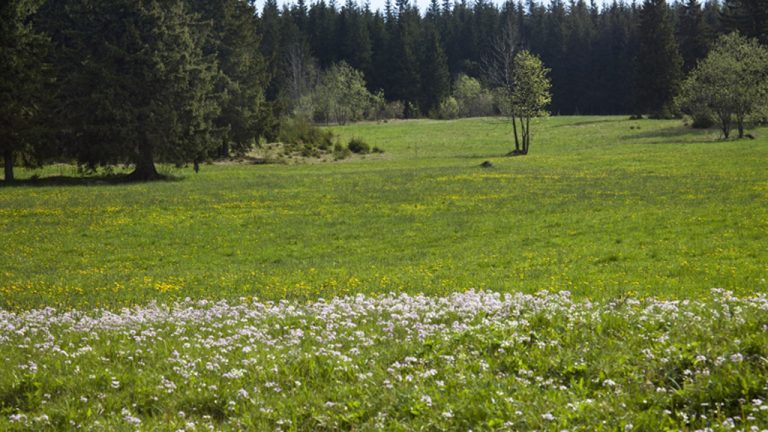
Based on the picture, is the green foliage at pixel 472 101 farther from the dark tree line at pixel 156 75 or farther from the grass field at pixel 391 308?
the grass field at pixel 391 308

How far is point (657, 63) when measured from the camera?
11431 cm

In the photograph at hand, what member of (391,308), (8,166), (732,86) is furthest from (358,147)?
(391,308)

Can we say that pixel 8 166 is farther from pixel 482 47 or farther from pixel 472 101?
pixel 482 47

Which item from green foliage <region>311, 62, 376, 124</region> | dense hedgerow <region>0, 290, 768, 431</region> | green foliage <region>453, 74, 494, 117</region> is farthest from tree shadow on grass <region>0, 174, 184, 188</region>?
green foliage <region>453, 74, 494, 117</region>

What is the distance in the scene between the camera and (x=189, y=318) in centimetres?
1216

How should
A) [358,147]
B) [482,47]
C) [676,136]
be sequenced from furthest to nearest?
[482,47], [358,147], [676,136]

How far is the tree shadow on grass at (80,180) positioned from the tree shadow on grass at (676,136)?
52484 mm

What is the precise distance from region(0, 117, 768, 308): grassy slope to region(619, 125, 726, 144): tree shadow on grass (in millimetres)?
22538

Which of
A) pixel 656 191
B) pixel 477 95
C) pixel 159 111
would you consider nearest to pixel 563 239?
pixel 656 191

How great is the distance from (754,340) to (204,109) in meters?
51.7

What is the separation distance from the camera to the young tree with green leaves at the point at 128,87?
1949 inches

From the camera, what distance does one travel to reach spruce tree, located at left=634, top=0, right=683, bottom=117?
11319cm

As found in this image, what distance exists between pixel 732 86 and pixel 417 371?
77274mm

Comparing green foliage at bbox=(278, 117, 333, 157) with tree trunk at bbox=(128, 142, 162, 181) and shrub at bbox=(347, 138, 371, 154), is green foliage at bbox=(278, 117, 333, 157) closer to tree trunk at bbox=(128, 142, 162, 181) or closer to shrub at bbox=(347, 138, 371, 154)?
shrub at bbox=(347, 138, 371, 154)
